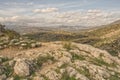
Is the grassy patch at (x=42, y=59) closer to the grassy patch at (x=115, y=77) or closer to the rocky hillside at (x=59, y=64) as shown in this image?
the rocky hillside at (x=59, y=64)

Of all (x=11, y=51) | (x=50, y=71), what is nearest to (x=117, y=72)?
(x=50, y=71)

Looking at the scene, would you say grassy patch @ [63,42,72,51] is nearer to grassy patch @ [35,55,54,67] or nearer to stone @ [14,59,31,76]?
grassy patch @ [35,55,54,67]

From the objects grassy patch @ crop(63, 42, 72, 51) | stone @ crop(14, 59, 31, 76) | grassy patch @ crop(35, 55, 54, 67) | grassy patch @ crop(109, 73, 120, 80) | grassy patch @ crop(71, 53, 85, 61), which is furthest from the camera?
grassy patch @ crop(63, 42, 72, 51)

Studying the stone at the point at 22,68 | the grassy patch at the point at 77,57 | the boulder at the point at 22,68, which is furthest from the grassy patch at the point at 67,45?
the stone at the point at 22,68

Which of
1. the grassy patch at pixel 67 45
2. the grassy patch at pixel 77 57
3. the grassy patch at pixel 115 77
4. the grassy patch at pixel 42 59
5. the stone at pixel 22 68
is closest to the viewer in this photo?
the stone at pixel 22 68

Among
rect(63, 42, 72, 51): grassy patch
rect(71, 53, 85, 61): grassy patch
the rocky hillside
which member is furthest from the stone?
rect(63, 42, 72, 51): grassy patch

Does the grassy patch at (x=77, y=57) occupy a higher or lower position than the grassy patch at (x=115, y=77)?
higher

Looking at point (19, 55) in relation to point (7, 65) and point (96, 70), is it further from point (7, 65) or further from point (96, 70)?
point (96, 70)

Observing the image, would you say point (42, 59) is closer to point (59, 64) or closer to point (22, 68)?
point (59, 64)
